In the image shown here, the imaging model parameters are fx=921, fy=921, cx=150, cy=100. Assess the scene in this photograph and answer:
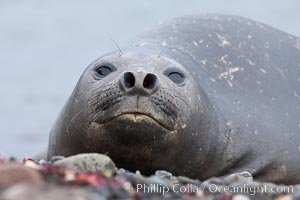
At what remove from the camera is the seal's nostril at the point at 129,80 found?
7106 millimetres

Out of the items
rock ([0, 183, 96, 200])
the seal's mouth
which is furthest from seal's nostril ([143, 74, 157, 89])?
rock ([0, 183, 96, 200])

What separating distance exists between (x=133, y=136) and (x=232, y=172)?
1.62 metres

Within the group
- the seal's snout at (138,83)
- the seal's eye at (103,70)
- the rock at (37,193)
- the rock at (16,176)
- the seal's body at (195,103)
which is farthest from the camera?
the seal's eye at (103,70)

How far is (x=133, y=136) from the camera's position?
7188 mm

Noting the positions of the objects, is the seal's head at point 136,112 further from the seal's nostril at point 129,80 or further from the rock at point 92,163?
the rock at point 92,163

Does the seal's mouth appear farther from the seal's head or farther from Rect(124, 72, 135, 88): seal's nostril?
Rect(124, 72, 135, 88): seal's nostril

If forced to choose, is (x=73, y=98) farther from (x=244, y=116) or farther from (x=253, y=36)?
(x=253, y=36)

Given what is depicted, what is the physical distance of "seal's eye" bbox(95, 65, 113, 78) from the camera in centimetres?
776

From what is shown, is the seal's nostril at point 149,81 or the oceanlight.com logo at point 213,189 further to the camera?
the seal's nostril at point 149,81

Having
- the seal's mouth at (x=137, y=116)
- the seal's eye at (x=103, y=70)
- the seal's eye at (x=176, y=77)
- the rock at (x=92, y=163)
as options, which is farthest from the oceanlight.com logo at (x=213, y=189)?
the seal's eye at (x=103, y=70)

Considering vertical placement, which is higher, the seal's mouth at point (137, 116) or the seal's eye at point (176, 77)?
the seal's eye at point (176, 77)

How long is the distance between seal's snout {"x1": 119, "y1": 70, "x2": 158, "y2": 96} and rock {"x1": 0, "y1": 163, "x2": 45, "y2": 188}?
3.15 m

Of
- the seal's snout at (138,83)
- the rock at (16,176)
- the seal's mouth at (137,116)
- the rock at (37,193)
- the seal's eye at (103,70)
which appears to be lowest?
the rock at (37,193)

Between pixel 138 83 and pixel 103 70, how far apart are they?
0.80m
